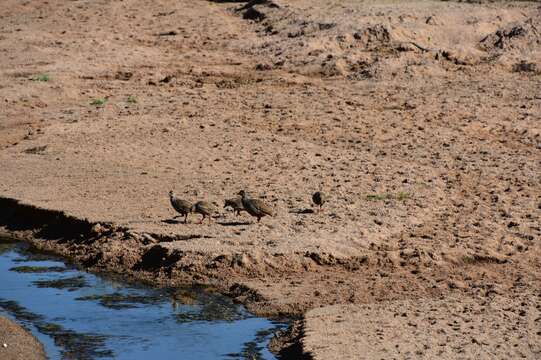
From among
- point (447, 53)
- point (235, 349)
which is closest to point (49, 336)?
point (235, 349)

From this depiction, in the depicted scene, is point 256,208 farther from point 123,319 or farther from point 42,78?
point 42,78

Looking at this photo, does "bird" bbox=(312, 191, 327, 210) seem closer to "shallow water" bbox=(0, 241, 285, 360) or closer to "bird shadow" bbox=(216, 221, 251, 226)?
"bird shadow" bbox=(216, 221, 251, 226)

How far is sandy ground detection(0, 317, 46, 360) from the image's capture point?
9.52 meters

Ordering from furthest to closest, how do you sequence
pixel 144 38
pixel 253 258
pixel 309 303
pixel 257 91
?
pixel 144 38, pixel 257 91, pixel 253 258, pixel 309 303

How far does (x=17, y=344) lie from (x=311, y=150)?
740 cm

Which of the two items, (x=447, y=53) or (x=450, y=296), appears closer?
(x=450, y=296)

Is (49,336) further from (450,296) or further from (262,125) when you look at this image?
(262,125)

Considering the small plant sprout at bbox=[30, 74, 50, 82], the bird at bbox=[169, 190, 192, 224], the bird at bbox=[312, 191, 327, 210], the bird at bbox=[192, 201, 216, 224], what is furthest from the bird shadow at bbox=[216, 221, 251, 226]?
the small plant sprout at bbox=[30, 74, 50, 82]

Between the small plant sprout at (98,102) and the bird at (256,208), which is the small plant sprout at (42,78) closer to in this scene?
the small plant sprout at (98,102)

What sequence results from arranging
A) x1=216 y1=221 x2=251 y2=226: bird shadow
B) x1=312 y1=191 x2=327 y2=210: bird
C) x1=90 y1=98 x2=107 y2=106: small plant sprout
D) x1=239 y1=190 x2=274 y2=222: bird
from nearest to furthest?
x1=239 y1=190 x2=274 y2=222: bird → x1=216 y1=221 x2=251 y2=226: bird shadow → x1=312 y1=191 x2=327 y2=210: bird → x1=90 y1=98 x2=107 y2=106: small plant sprout

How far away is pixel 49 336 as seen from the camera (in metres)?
10.3

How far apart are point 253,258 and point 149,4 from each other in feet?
45.8

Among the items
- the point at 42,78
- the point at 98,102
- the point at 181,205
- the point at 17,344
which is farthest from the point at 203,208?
the point at 42,78

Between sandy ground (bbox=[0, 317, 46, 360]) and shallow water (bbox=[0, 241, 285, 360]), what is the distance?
14 cm
